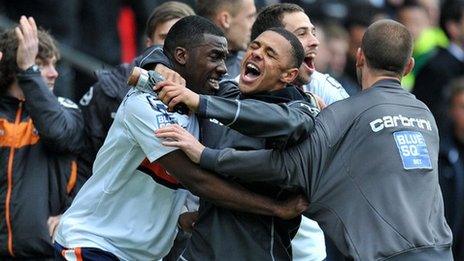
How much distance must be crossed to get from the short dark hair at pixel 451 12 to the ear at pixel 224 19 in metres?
5.75

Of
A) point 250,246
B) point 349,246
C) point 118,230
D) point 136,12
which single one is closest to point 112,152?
point 118,230

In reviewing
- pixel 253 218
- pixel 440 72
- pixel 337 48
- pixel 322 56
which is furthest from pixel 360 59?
pixel 337 48

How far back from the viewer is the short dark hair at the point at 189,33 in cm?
699

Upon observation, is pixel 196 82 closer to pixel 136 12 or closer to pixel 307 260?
pixel 307 260

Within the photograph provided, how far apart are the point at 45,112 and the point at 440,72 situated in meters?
5.82

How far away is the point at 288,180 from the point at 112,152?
1007 mm

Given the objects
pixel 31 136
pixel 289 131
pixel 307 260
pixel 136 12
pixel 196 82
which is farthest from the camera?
pixel 136 12

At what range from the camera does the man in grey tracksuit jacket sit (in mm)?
6438

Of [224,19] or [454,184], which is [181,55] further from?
[454,184]

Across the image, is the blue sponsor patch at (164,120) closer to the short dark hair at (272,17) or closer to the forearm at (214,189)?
the forearm at (214,189)

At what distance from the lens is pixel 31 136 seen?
825 centimetres

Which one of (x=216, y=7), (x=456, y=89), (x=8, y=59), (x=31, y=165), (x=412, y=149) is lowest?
(x=456, y=89)

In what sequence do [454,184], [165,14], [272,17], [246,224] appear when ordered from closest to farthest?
[246,224], [272,17], [165,14], [454,184]

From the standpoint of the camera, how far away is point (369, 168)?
6527 millimetres
